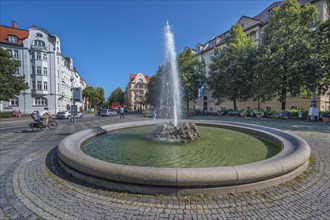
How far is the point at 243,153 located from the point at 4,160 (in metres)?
8.37

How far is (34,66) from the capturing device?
126ft

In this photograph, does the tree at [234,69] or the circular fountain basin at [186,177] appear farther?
the tree at [234,69]

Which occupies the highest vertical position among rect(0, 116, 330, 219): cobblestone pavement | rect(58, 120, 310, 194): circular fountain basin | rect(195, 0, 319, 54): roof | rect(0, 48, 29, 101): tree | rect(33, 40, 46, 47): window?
rect(195, 0, 319, 54): roof

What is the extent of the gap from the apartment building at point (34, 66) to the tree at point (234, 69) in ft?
122

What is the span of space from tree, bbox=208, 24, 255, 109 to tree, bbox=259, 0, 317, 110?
320cm

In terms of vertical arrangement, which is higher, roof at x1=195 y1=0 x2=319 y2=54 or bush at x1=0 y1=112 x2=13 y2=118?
roof at x1=195 y1=0 x2=319 y2=54

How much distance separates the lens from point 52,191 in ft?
11.8

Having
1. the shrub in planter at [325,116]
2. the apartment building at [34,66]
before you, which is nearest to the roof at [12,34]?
the apartment building at [34,66]

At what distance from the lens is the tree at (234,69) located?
2734 centimetres

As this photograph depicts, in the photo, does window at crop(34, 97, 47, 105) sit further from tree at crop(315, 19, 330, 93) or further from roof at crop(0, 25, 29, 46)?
tree at crop(315, 19, 330, 93)

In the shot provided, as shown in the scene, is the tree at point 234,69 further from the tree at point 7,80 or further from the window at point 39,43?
the window at point 39,43

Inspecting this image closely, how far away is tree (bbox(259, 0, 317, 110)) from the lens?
2038cm

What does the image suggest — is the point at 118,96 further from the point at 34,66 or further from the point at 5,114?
the point at 5,114

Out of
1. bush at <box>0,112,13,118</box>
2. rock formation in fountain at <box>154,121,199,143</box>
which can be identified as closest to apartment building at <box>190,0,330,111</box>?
rock formation in fountain at <box>154,121,199,143</box>
